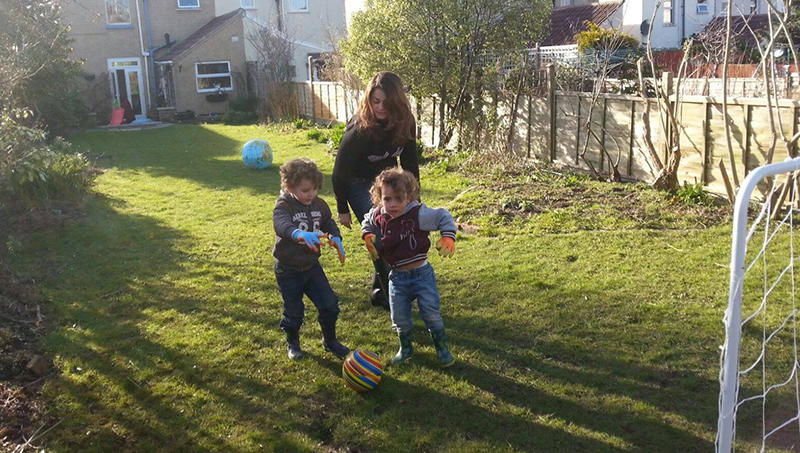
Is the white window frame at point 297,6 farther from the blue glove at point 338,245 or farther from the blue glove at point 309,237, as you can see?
the blue glove at point 309,237

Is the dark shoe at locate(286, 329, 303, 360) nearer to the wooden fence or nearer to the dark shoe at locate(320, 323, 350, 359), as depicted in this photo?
the dark shoe at locate(320, 323, 350, 359)

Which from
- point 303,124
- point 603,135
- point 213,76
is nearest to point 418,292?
point 603,135

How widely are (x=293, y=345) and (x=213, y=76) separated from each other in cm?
2747

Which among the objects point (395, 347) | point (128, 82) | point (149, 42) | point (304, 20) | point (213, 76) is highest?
point (304, 20)

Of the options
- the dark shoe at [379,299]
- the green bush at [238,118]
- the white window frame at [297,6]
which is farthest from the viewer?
the white window frame at [297,6]

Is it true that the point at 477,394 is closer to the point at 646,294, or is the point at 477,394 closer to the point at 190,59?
the point at 646,294

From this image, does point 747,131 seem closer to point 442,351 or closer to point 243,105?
point 442,351

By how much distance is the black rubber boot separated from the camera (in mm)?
4840

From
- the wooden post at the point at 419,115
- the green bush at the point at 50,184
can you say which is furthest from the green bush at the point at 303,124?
the green bush at the point at 50,184

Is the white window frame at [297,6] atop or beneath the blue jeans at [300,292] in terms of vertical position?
atop

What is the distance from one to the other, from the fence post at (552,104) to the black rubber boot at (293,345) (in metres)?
8.58

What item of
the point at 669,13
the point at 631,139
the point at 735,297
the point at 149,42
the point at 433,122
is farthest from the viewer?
the point at 669,13

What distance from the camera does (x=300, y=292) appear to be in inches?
187

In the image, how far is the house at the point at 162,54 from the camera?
1160 inches
